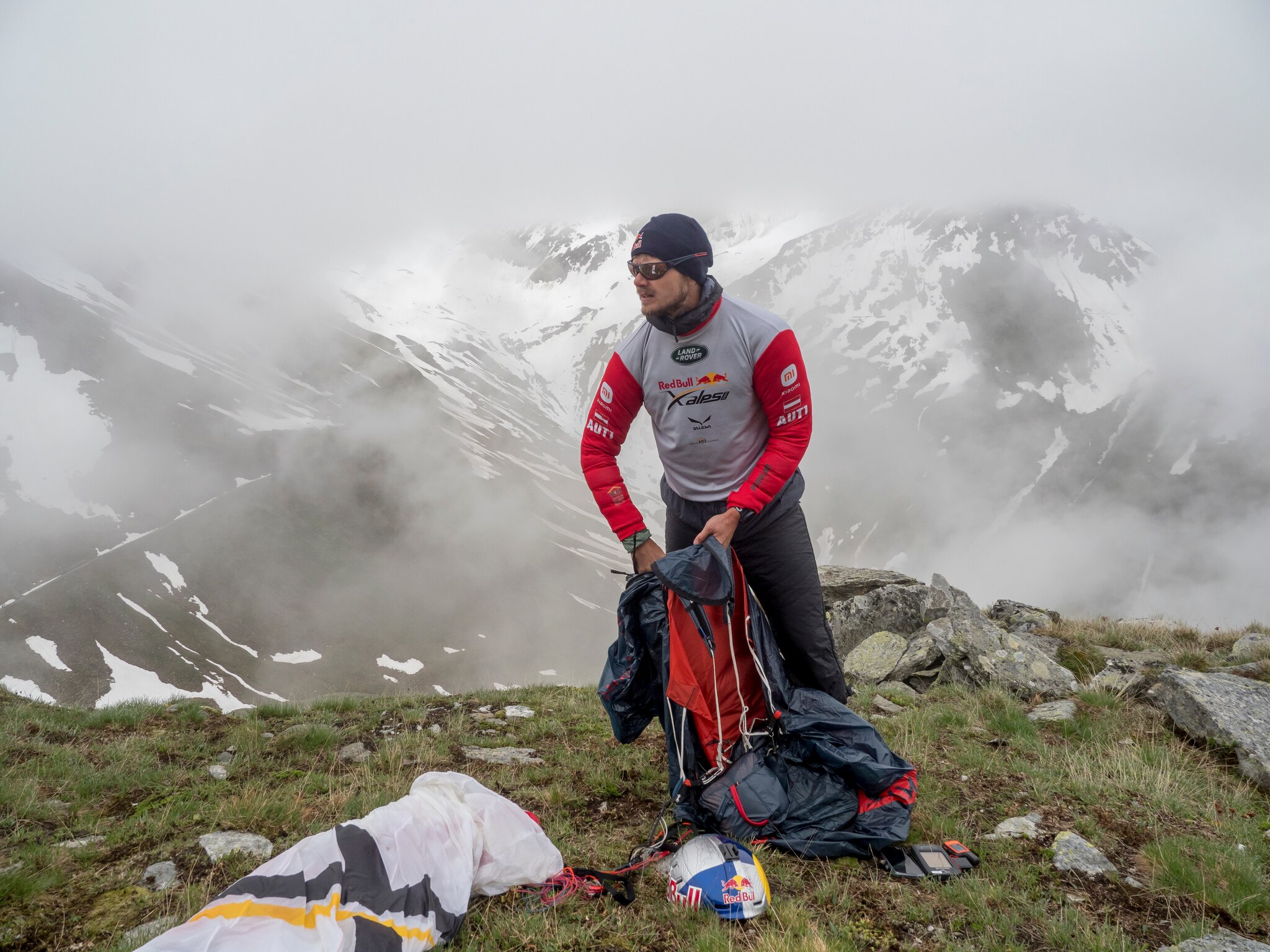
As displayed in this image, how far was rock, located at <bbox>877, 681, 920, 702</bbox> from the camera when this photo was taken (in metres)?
8.10

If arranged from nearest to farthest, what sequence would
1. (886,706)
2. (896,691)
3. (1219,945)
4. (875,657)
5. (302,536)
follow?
(1219,945)
(886,706)
(896,691)
(875,657)
(302,536)

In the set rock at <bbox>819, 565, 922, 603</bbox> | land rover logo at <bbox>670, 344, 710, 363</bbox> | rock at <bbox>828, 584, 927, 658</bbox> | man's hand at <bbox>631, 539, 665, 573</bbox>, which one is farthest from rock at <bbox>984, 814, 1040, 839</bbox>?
rock at <bbox>819, 565, 922, 603</bbox>

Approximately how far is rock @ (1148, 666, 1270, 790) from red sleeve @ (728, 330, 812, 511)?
467 centimetres

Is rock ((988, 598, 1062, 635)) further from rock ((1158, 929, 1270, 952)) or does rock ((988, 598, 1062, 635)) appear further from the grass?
rock ((1158, 929, 1270, 952))

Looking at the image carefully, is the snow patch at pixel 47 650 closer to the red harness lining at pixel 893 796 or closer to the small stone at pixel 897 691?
the small stone at pixel 897 691

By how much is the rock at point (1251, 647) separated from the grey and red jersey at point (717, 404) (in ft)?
29.6

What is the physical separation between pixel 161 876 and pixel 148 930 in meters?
0.69

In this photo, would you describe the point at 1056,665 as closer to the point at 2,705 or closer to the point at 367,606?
the point at 2,705

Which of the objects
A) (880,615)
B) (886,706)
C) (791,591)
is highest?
(791,591)

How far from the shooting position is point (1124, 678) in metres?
7.94

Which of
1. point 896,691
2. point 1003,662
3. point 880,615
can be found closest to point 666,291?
point 896,691

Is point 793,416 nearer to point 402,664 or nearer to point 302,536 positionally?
point 402,664

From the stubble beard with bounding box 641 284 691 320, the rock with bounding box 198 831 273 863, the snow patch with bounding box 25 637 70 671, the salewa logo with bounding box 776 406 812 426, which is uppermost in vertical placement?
the stubble beard with bounding box 641 284 691 320

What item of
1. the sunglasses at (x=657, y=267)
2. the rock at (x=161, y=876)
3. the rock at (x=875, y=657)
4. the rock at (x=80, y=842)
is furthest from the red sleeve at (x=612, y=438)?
the rock at (x=875, y=657)
